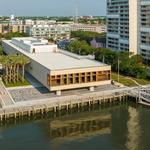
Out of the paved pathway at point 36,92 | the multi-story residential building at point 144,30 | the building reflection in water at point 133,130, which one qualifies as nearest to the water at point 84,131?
the building reflection in water at point 133,130

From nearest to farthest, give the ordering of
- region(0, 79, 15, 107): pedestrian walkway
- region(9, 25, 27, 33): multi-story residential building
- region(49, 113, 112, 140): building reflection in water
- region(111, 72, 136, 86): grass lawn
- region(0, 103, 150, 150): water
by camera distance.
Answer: region(0, 103, 150, 150): water → region(49, 113, 112, 140): building reflection in water → region(0, 79, 15, 107): pedestrian walkway → region(111, 72, 136, 86): grass lawn → region(9, 25, 27, 33): multi-story residential building

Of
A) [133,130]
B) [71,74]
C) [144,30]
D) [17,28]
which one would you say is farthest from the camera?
[17,28]

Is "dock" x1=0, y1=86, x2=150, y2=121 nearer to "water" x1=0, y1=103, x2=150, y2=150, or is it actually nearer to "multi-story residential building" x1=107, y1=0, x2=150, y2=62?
"water" x1=0, y1=103, x2=150, y2=150

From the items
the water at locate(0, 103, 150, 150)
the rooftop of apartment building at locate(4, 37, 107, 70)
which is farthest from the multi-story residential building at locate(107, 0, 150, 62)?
the water at locate(0, 103, 150, 150)

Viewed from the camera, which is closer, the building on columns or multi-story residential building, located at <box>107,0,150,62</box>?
the building on columns

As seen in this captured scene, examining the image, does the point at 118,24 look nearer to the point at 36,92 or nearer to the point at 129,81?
the point at 129,81

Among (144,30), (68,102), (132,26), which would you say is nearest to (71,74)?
(68,102)

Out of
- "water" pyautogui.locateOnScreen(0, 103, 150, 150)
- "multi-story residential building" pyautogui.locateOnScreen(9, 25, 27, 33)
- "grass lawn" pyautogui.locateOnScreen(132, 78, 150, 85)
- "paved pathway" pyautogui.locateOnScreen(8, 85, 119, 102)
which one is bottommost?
"water" pyautogui.locateOnScreen(0, 103, 150, 150)
